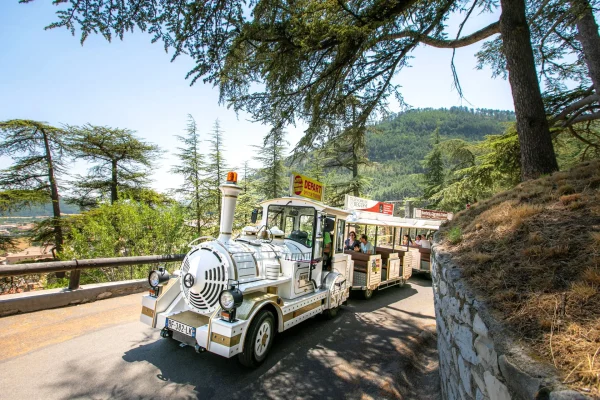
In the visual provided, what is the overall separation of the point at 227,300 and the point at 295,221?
3.04m

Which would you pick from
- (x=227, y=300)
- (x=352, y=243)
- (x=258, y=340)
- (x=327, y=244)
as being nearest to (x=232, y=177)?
(x=227, y=300)

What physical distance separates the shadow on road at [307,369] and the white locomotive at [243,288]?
359 millimetres

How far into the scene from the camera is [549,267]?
2391mm

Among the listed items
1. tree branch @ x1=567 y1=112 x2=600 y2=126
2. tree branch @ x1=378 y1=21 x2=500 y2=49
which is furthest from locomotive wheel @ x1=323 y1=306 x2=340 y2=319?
tree branch @ x1=567 y1=112 x2=600 y2=126

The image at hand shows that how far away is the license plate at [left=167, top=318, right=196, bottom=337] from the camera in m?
3.87

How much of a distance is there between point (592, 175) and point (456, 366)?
10.5 feet

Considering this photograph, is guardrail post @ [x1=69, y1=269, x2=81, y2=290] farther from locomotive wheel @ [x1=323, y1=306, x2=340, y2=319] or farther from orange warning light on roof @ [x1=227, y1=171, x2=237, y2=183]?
locomotive wheel @ [x1=323, y1=306, x2=340, y2=319]

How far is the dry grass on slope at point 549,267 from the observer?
1.65 meters

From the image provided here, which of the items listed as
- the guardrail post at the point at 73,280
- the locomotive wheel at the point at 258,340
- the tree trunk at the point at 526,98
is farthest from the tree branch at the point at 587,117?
the guardrail post at the point at 73,280

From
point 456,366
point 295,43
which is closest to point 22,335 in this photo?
point 456,366

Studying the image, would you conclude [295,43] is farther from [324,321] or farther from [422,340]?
[422,340]

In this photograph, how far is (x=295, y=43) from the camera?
510 cm

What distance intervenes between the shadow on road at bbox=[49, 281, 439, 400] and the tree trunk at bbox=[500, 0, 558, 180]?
13.8 ft

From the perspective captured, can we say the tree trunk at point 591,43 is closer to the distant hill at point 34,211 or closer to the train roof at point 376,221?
the train roof at point 376,221
